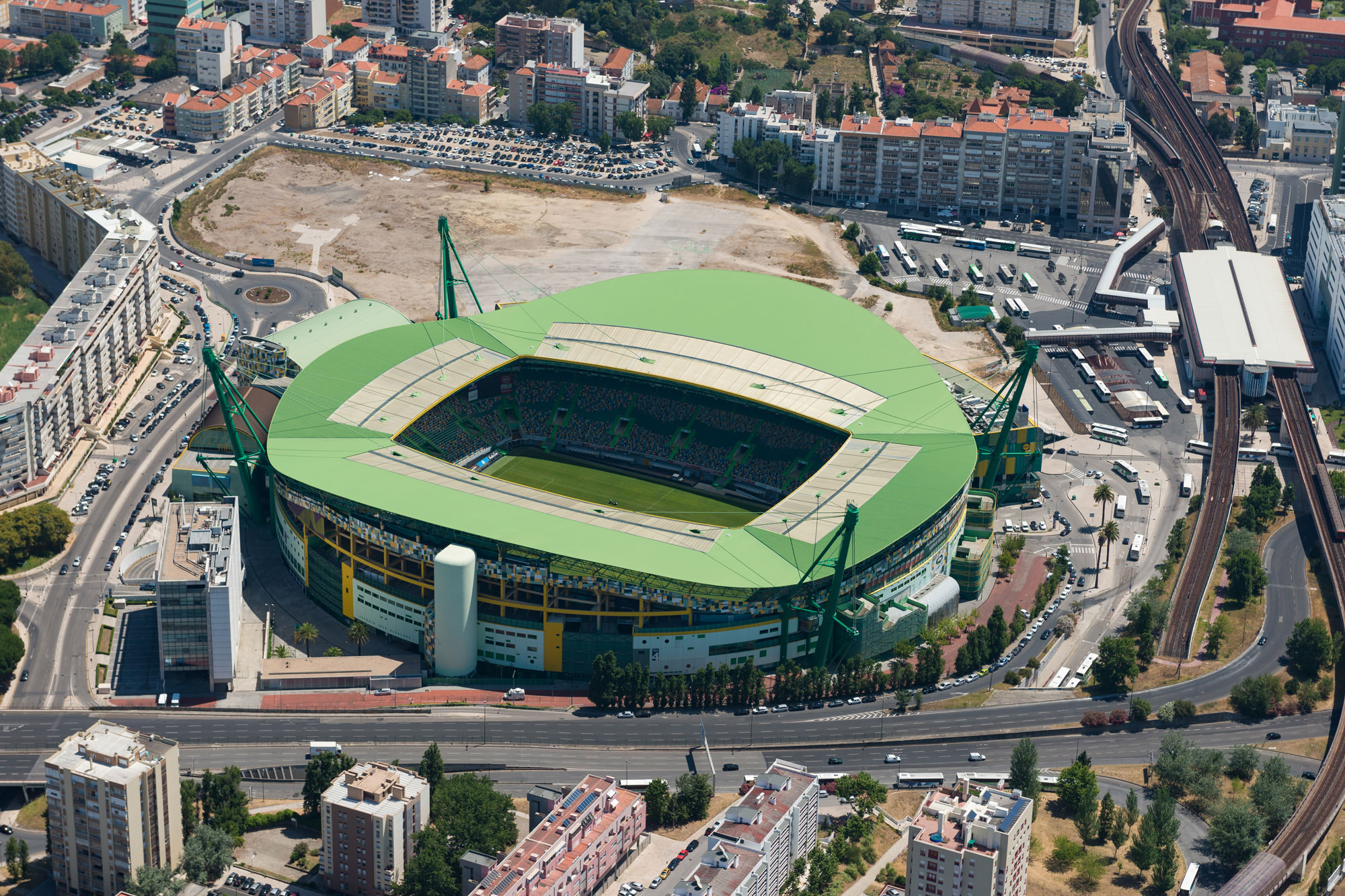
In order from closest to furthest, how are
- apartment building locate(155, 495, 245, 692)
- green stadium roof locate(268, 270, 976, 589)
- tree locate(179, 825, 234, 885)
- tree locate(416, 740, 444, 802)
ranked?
tree locate(179, 825, 234, 885) < tree locate(416, 740, 444, 802) < apartment building locate(155, 495, 245, 692) < green stadium roof locate(268, 270, 976, 589)

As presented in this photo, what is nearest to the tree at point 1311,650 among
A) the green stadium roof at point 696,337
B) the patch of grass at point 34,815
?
the green stadium roof at point 696,337

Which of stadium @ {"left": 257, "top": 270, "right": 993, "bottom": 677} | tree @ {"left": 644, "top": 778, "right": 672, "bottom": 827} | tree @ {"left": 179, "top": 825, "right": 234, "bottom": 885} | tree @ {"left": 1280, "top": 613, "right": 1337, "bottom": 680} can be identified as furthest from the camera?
tree @ {"left": 1280, "top": 613, "right": 1337, "bottom": 680}

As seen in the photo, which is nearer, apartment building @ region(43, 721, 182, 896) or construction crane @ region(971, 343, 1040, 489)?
apartment building @ region(43, 721, 182, 896)

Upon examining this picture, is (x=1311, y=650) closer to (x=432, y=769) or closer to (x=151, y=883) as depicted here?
(x=432, y=769)

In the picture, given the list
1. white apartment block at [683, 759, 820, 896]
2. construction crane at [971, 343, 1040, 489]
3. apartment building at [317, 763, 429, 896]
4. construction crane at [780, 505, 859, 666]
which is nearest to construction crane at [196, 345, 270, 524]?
construction crane at [780, 505, 859, 666]

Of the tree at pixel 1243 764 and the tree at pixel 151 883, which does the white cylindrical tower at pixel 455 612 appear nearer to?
the tree at pixel 151 883

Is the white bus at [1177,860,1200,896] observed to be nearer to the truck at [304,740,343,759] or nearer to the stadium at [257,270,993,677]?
the stadium at [257,270,993,677]
